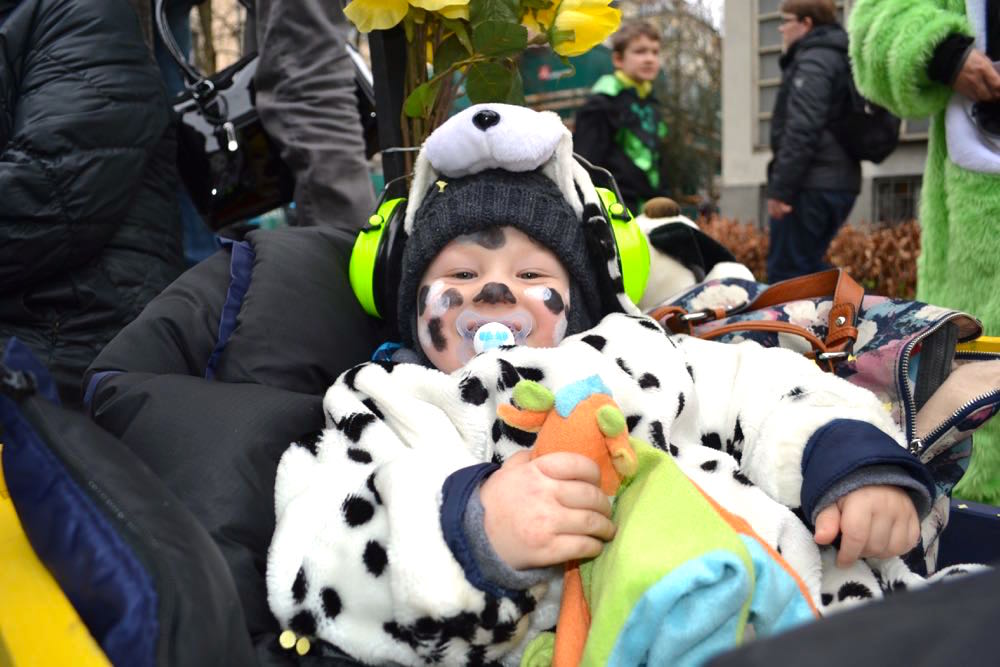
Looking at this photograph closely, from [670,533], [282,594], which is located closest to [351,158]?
[282,594]

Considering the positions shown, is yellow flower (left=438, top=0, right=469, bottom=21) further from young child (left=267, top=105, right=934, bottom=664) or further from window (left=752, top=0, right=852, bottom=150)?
window (left=752, top=0, right=852, bottom=150)

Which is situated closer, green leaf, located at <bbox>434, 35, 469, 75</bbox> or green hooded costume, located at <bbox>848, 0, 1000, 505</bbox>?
green leaf, located at <bbox>434, 35, 469, 75</bbox>

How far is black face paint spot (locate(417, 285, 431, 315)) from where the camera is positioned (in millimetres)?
1637

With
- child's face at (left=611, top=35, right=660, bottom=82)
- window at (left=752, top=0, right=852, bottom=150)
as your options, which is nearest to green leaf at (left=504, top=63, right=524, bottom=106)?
child's face at (left=611, top=35, right=660, bottom=82)

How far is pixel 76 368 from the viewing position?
2066 mm

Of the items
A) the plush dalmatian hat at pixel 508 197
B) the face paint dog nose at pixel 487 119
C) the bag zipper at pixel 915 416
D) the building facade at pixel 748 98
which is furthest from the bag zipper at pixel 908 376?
the building facade at pixel 748 98

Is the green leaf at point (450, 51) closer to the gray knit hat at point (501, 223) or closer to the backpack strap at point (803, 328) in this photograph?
the gray knit hat at point (501, 223)

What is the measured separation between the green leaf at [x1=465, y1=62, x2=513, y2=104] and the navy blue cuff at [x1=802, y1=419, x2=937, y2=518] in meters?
0.86

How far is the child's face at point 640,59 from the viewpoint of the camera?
495 cm

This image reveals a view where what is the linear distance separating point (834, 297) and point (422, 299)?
0.76 metres

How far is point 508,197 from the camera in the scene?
1.64 meters

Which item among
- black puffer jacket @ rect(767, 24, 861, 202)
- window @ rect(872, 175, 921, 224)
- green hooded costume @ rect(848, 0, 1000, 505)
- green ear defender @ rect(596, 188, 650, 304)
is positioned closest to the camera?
green ear defender @ rect(596, 188, 650, 304)

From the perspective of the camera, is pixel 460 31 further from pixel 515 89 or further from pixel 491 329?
pixel 491 329

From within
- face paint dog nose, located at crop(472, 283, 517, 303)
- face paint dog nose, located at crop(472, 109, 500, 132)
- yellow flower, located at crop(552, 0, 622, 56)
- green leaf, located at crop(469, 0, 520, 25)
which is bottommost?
face paint dog nose, located at crop(472, 283, 517, 303)
